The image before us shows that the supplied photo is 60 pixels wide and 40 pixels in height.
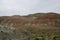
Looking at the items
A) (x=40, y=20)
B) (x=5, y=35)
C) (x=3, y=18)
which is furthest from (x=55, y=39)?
(x=40, y=20)

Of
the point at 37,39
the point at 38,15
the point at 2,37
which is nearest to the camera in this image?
the point at 2,37

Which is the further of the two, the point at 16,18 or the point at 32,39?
the point at 16,18

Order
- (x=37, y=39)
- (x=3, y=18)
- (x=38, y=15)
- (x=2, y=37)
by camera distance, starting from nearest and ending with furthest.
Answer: (x=2, y=37) < (x=37, y=39) < (x=3, y=18) < (x=38, y=15)

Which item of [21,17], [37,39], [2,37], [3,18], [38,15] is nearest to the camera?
[2,37]

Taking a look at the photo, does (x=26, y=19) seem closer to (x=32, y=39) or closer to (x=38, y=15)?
(x=38, y=15)

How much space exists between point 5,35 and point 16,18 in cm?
929

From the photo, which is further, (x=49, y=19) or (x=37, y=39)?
(x=49, y=19)

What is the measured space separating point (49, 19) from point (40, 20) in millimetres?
870

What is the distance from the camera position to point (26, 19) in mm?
16094

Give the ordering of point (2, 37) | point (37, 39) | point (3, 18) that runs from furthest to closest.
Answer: point (3, 18) < point (37, 39) < point (2, 37)

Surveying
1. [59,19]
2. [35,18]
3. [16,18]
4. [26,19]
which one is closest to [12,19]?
[16,18]

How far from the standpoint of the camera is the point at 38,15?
17.3 m

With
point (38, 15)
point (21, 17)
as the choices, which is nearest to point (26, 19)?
point (21, 17)

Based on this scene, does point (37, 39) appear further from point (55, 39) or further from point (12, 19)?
point (12, 19)
